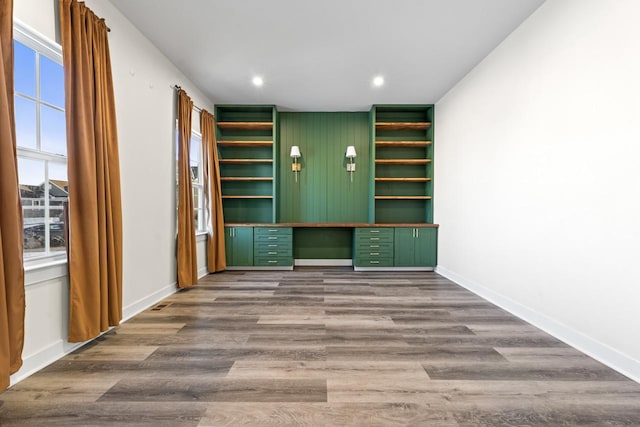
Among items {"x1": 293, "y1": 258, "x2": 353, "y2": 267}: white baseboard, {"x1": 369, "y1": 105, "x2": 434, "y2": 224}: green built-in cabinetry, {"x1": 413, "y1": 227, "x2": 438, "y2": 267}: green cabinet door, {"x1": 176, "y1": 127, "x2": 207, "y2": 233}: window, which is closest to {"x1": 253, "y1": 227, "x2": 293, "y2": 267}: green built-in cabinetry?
{"x1": 293, "y1": 258, "x2": 353, "y2": 267}: white baseboard

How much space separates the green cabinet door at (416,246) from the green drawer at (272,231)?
1924mm

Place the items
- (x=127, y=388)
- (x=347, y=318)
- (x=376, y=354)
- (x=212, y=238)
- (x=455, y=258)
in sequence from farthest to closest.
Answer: (x=212, y=238) < (x=455, y=258) < (x=347, y=318) < (x=376, y=354) < (x=127, y=388)

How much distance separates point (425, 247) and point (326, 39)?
358 cm

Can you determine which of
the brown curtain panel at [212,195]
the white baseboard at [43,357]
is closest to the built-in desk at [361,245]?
the brown curtain panel at [212,195]

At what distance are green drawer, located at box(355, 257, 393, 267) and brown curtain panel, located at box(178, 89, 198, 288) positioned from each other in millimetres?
2723

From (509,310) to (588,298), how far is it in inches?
35.8

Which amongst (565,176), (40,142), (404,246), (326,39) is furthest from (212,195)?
(565,176)

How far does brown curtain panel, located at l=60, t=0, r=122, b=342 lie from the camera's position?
200 centimetres

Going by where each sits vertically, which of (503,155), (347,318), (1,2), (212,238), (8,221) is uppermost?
(1,2)

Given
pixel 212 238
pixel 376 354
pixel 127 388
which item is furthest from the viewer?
pixel 212 238

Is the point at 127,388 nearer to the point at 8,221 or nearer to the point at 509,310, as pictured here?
the point at 8,221

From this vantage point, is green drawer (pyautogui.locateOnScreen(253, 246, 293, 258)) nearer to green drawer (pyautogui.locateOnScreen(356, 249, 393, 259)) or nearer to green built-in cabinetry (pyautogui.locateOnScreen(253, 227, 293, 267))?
green built-in cabinetry (pyautogui.locateOnScreen(253, 227, 293, 267))

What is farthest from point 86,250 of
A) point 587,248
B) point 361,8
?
point 587,248

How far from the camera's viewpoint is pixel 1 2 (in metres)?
1.54
